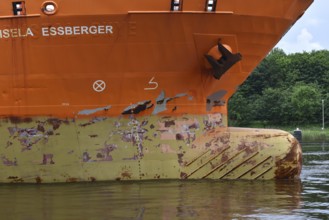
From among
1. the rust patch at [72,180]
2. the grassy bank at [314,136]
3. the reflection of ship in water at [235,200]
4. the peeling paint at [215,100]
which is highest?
the peeling paint at [215,100]

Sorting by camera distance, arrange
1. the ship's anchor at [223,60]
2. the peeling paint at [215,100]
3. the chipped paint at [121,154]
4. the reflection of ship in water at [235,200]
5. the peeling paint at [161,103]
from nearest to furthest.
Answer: the reflection of ship in water at [235,200] → the ship's anchor at [223,60] → the chipped paint at [121,154] → the peeling paint at [161,103] → the peeling paint at [215,100]

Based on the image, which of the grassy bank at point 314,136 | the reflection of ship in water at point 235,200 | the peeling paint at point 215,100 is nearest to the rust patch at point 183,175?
the reflection of ship in water at point 235,200

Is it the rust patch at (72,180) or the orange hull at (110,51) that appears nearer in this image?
the orange hull at (110,51)

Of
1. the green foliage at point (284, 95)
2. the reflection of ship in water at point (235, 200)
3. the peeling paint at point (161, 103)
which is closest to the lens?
the reflection of ship in water at point (235, 200)

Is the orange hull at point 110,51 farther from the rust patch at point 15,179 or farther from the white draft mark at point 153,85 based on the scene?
the rust patch at point 15,179

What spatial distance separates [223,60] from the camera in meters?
9.89

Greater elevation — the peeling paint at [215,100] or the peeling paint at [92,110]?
the peeling paint at [215,100]

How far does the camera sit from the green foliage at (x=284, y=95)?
57812 millimetres

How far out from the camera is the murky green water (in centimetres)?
712

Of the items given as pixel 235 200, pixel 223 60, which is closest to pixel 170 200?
pixel 235 200

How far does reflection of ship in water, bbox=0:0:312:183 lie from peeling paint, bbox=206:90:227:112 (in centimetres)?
57

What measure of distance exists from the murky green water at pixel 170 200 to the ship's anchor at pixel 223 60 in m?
2.16

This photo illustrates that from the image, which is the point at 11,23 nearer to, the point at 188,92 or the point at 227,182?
the point at 188,92

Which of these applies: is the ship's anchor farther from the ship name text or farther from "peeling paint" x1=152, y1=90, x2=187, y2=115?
the ship name text
